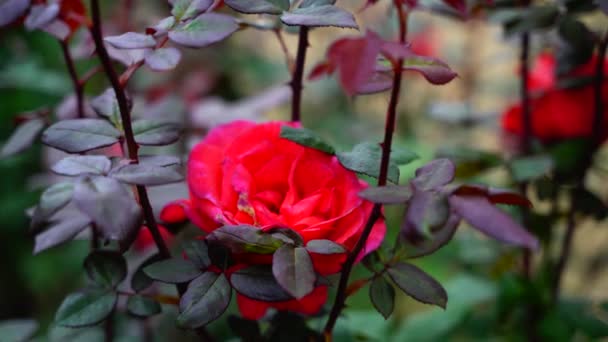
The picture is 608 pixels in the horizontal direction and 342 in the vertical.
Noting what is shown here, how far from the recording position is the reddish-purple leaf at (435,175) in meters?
0.37

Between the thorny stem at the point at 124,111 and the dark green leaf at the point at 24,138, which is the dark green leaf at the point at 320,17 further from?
the dark green leaf at the point at 24,138

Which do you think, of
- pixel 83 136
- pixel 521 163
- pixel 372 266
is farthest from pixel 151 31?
pixel 521 163

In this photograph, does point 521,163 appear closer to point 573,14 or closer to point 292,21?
point 573,14

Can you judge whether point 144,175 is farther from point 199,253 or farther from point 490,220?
point 490,220

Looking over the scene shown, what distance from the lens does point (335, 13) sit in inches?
14.9

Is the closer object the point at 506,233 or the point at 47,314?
the point at 506,233

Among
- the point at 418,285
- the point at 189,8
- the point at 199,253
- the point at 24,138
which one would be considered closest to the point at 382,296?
the point at 418,285

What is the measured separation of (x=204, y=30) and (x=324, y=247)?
0.50ft

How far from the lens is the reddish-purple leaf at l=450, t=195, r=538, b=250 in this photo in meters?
0.31

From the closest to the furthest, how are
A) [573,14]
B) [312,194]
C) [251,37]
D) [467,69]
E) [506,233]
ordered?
[506,233] < [312,194] < [573,14] < [467,69] < [251,37]

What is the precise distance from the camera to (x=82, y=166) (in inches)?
15.3

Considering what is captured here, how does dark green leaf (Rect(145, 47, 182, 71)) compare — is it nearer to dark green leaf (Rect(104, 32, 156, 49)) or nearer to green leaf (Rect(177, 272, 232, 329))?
dark green leaf (Rect(104, 32, 156, 49))

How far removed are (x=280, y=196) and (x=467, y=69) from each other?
82 centimetres

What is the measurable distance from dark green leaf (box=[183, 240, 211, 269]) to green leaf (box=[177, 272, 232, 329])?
0.01m
